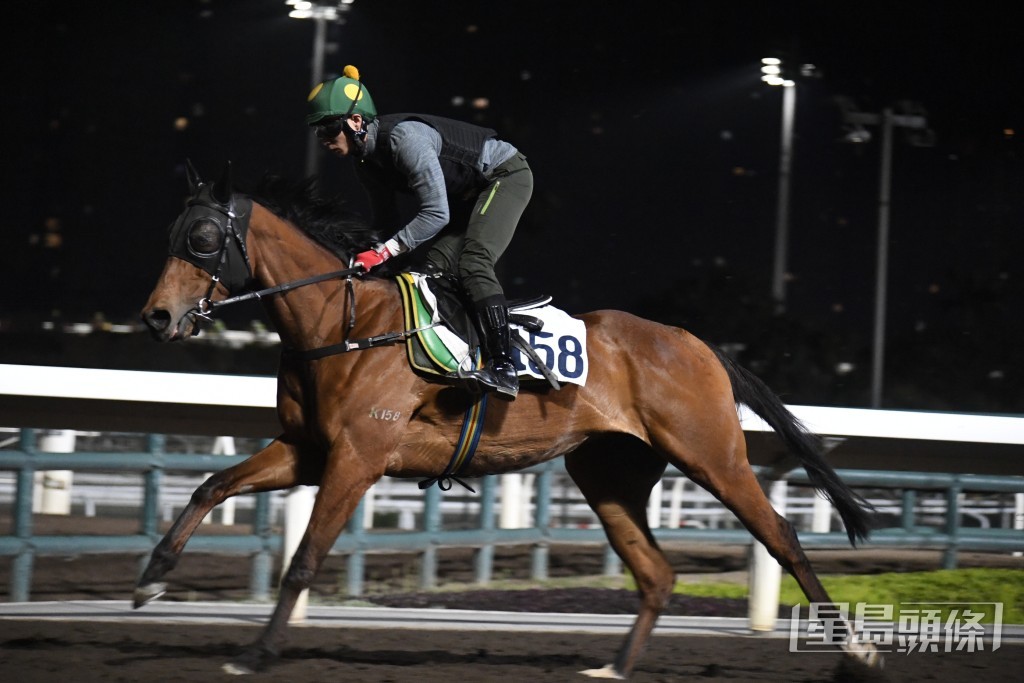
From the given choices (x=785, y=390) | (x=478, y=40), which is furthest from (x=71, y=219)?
(x=785, y=390)

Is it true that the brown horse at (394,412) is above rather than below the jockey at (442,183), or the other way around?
below

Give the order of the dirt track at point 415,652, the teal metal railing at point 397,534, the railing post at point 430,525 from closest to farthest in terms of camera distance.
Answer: the dirt track at point 415,652 < the teal metal railing at point 397,534 < the railing post at point 430,525

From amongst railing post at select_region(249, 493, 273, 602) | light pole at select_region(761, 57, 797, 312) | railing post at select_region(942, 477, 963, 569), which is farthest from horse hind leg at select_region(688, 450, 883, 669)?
light pole at select_region(761, 57, 797, 312)

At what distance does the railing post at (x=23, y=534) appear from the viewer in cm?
548

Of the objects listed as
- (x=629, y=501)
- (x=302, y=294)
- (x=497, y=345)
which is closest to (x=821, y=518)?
(x=629, y=501)

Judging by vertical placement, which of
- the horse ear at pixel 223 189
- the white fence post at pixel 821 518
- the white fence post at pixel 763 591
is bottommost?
the white fence post at pixel 763 591

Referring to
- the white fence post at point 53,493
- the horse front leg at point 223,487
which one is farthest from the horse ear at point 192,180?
the white fence post at point 53,493

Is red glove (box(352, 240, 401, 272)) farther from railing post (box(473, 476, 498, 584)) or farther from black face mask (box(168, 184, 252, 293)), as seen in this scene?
railing post (box(473, 476, 498, 584))

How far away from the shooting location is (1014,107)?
45.5ft

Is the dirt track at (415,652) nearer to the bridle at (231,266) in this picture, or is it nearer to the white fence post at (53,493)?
the bridle at (231,266)

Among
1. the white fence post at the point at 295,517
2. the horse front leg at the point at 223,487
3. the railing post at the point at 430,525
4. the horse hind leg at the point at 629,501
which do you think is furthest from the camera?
the railing post at the point at 430,525

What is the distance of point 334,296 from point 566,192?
355 inches

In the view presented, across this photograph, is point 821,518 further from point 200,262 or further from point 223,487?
point 200,262

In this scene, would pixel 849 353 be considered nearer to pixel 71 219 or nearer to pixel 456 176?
pixel 71 219
